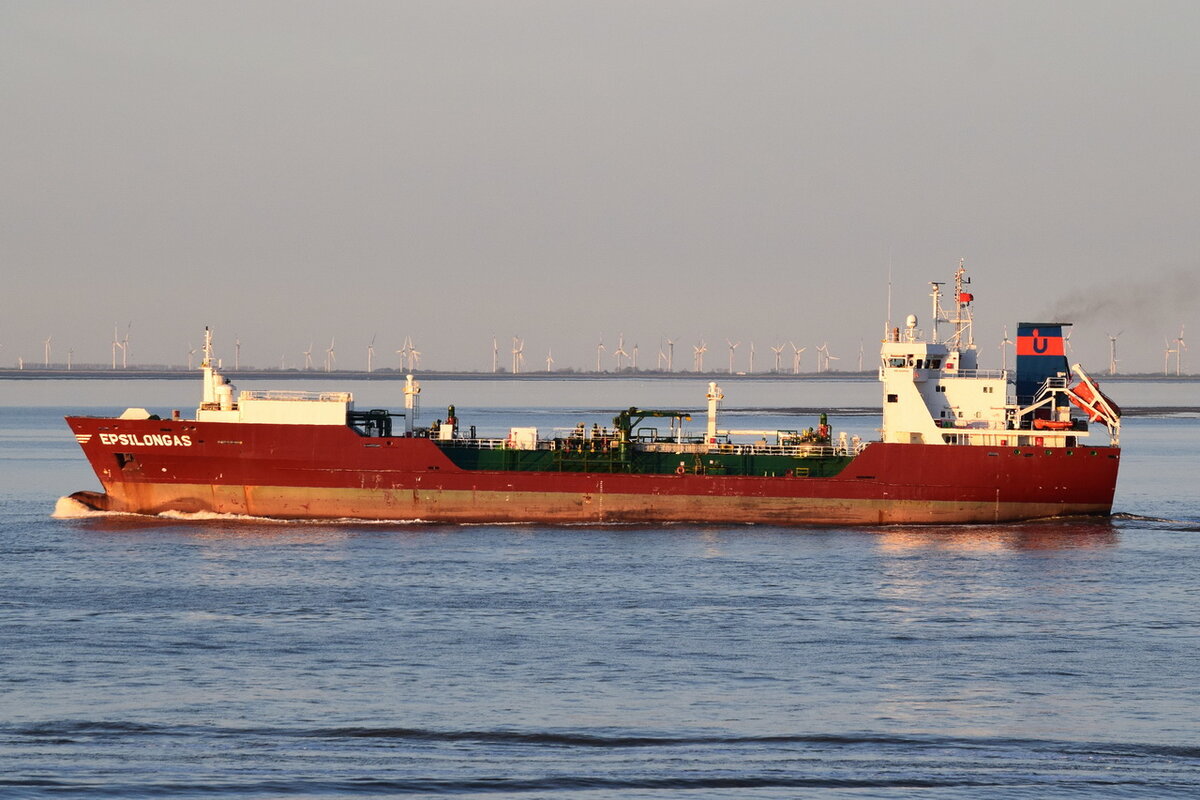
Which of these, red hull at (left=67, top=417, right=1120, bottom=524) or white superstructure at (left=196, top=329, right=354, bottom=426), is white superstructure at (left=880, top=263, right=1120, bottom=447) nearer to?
red hull at (left=67, top=417, right=1120, bottom=524)

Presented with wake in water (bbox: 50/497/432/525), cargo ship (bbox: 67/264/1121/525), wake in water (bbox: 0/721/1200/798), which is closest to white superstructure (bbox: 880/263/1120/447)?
cargo ship (bbox: 67/264/1121/525)

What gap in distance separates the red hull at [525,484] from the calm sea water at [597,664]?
7.40ft

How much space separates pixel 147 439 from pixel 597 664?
27.7m

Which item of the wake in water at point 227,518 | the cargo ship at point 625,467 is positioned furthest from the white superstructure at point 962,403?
the wake in water at point 227,518

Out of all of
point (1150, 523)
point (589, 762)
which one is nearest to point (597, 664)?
point (589, 762)

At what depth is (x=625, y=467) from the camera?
5241cm

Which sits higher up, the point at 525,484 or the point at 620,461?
the point at 620,461

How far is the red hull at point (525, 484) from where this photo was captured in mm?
50188

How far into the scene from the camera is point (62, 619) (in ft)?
107

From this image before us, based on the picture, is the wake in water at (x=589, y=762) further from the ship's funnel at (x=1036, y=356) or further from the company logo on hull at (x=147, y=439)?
the ship's funnel at (x=1036, y=356)

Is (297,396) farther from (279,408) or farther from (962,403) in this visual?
(962,403)

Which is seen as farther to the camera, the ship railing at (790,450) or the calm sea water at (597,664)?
the ship railing at (790,450)

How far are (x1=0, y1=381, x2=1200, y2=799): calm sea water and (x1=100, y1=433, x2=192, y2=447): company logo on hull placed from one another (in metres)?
3.64

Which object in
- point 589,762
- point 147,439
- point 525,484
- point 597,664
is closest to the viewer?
point 589,762
